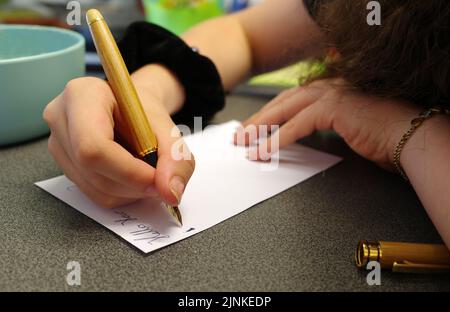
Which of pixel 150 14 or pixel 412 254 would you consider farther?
pixel 150 14

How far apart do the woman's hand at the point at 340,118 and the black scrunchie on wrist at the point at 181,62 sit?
6 cm

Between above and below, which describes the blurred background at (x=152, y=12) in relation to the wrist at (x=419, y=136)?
above

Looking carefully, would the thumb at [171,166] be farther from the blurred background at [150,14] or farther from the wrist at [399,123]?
the blurred background at [150,14]

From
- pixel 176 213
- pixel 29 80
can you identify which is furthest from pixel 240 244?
pixel 29 80

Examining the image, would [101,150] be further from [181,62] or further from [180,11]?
[180,11]

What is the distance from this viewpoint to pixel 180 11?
33.8 inches

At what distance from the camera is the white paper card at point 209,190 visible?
337 millimetres

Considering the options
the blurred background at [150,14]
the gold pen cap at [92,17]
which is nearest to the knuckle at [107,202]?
the gold pen cap at [92,17]

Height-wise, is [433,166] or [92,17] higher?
[92,17]

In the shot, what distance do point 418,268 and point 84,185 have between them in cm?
26

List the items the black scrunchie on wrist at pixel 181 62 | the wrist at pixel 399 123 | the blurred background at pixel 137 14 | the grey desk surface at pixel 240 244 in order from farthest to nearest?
the blurred background at pixel 137 14 < the black scrunchie on wrist at pixel 181 62 < the wrist at pixel 399 123 < the grey desk surface at pixel 240 244

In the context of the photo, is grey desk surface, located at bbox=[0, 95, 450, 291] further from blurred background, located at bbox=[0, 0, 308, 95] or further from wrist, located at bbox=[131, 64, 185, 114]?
blurred background, located at bbox=[0, 0, 308, 95]

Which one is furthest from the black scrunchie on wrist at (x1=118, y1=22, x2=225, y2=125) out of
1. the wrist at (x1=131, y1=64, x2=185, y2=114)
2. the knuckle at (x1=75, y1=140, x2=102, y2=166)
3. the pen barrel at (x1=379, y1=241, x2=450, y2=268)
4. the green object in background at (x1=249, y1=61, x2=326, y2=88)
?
the pen barrel at (x1=379, y1=241, x2=450, y2=268)
